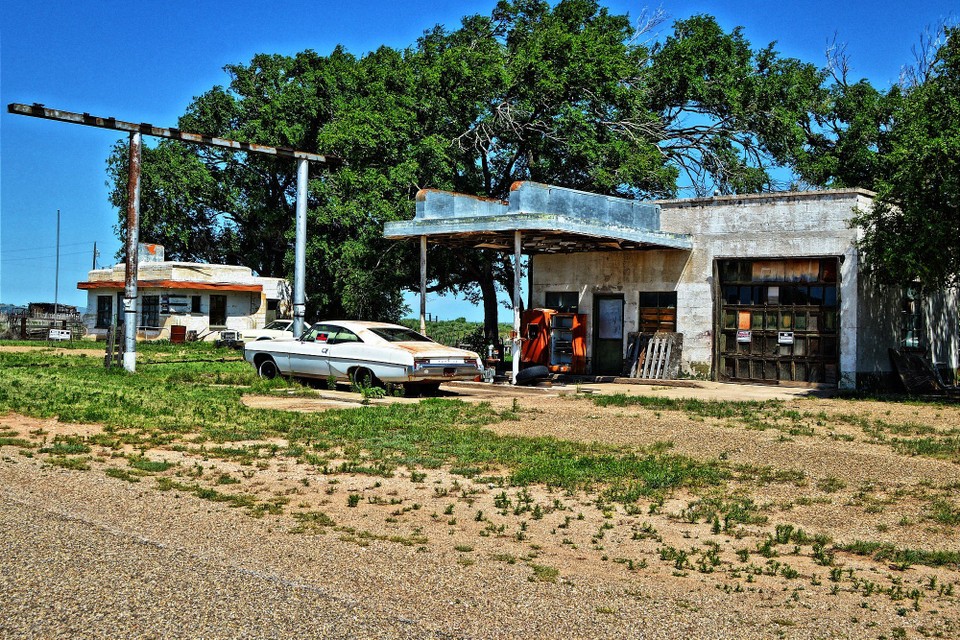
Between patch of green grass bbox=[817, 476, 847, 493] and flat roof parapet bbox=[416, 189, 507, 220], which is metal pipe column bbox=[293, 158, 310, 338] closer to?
flat roof parapet bbox=[416, 189, 507, 220]

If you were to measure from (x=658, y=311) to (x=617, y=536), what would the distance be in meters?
17.5

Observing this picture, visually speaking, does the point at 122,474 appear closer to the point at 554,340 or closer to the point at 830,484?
the point at 830,484

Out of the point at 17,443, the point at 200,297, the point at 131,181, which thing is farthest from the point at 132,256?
the point at 200,297

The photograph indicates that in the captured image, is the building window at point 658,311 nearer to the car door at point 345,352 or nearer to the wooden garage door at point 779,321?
the wooden garage door at point 779,321

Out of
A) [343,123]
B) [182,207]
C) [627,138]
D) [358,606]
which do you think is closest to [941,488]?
[358,606]

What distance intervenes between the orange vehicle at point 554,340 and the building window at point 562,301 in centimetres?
88

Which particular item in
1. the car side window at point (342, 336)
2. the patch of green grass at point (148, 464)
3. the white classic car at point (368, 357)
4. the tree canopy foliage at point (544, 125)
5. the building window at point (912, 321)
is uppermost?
the tree canopy foliage at point (544, 125)

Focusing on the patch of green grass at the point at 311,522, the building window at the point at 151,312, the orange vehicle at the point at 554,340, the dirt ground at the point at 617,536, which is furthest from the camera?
the building window at the point at 151,312

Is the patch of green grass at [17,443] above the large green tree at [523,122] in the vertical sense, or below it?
below

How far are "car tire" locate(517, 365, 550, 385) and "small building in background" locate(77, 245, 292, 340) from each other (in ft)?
72.1

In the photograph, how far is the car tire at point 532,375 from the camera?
2073cm

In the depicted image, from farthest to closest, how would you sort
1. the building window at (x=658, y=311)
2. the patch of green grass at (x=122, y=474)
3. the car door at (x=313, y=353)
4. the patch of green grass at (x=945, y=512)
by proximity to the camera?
the building window at (x=658, y=311), the car door at (x=313, y=353), the patch of green grass at (x=122, y=474), the patch of green grass at (x=945, y=512)

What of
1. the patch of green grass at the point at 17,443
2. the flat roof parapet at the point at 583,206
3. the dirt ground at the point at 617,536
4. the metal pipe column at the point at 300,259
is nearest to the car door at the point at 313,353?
the flat roof parapet at the point at 583,206

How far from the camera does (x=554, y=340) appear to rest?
25016 millimetres
